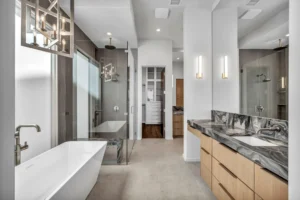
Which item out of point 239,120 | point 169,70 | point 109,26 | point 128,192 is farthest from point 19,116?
point 169,70

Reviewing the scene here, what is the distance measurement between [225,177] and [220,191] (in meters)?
0.22

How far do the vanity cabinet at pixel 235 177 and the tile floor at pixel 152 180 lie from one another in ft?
1.03

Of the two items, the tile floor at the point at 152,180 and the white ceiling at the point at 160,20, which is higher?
the white ceiling at the point at 160,20

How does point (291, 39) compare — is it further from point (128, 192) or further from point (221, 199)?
point (128, 192)

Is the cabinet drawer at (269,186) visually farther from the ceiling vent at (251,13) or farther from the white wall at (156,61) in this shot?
the white wall at (156,61)

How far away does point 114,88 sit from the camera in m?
3.68

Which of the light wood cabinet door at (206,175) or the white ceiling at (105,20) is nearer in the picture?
the light wood cabinet door at (206,175)

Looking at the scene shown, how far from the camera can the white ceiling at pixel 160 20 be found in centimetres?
314

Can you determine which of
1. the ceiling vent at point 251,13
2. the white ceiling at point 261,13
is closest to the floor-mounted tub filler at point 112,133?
the white ceiling at point 261,13

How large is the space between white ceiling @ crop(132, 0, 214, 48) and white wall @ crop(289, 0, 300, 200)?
111 inches

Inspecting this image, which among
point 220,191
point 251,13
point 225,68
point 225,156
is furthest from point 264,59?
point 220,191

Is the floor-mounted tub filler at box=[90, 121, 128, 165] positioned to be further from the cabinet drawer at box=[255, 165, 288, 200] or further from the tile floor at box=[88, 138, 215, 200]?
the cabinet drawer at box=[255, 165, 288, 200]

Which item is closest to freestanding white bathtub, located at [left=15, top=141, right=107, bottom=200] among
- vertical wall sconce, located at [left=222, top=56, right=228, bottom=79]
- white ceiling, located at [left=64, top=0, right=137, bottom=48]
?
white ceiling, located at [left=64, top=0, right=137, bottom=48]

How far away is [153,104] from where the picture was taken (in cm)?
775
